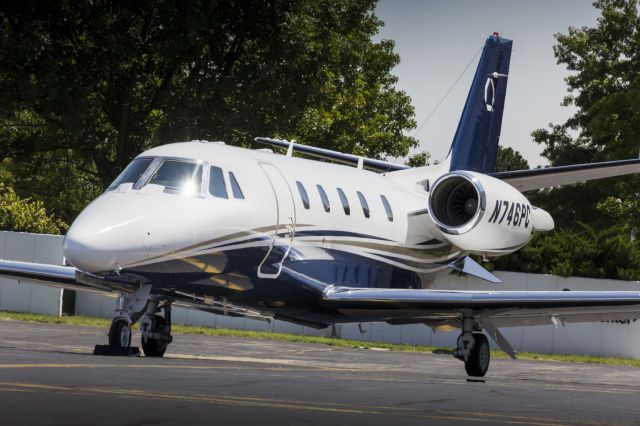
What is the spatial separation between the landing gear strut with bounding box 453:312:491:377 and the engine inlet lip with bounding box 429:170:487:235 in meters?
2.02

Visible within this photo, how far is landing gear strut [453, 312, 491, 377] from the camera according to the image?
17906 millimetres

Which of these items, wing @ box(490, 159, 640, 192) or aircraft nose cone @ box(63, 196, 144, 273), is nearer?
aircraft nose cone @ box(63, 196, 144, 273)

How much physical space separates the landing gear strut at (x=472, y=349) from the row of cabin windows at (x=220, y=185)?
3.88 metres

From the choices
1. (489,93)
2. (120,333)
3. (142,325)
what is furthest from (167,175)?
(489,93)

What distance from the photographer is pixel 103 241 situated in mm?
14703

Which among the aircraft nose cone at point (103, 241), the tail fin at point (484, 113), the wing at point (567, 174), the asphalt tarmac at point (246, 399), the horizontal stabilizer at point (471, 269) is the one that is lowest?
the asphalt tarmac at point (246, 399)

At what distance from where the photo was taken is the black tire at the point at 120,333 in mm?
16297

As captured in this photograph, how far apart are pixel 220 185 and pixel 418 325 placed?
46.7ft

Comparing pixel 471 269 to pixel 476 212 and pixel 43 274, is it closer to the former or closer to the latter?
pixel 476 212

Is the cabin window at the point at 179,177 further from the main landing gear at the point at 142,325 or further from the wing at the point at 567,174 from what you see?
the wing at the point at 567,174

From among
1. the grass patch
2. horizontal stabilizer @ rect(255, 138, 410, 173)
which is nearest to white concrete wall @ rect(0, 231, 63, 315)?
the grass patch

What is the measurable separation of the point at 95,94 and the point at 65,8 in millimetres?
3674

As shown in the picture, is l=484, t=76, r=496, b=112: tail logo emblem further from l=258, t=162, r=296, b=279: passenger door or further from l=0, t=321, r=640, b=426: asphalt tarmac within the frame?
l=0, t=321, r=640, b=426: asphalt tarmac

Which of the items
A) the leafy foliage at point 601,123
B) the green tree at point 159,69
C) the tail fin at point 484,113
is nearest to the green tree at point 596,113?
the leafy foliage at point 601,123
